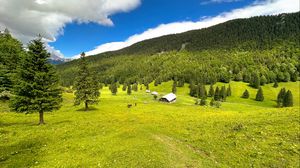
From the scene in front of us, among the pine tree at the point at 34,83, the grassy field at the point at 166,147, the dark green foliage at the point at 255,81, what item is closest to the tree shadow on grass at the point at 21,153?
the grassy field at the point at 166,147

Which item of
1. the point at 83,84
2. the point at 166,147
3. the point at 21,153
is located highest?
the point at 83,84

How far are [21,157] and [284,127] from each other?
29863 millimetres

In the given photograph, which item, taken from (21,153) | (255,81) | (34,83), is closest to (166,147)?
(21,153)

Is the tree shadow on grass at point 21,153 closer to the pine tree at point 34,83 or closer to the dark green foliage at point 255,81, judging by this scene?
the pine tree at point 34,83

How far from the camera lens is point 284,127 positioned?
29.0 m

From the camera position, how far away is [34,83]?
3716cm

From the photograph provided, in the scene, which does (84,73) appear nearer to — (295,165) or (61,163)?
(61,163)

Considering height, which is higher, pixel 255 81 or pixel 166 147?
pixel 255 81

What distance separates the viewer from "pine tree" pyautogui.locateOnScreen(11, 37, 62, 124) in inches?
1465

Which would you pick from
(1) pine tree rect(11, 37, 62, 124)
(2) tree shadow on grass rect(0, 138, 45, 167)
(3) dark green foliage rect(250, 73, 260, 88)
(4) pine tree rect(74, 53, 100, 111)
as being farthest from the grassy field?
(3) dark green foliage rect(250, 73, 260, 88)

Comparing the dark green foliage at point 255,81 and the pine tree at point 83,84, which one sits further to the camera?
the dark green foliage at point 255,81

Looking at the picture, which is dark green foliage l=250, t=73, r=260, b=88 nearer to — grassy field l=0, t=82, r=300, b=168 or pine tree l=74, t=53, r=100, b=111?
pine tree l=74, t=53, r=100, b=111

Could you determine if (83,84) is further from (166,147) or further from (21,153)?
(166,147)

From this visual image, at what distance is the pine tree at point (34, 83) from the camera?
37219mm
